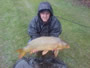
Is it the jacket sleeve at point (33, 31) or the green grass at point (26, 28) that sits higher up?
the jacket sleeve at point (33, 31)

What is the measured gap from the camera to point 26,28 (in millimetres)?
4152

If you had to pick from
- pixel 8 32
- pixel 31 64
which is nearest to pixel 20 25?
pixel 8 32

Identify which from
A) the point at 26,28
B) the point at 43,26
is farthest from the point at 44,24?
the point at 26,28

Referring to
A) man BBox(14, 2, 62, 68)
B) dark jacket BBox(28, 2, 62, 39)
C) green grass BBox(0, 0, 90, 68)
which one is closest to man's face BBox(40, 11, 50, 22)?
man BBox(14, 2, 62, 68)

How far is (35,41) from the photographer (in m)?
2.30

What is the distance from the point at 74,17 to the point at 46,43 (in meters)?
2.79

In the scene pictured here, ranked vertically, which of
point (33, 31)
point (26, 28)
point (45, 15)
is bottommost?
point (26, 28)

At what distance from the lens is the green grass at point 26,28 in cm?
323

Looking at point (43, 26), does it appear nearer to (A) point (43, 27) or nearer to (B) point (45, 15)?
(A) point (43, 27)

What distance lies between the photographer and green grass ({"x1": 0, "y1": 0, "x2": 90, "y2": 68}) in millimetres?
3230

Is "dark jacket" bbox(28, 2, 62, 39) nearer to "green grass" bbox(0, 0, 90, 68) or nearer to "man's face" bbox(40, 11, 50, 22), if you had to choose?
"man's face" bbox(40, 11, 50, 22)

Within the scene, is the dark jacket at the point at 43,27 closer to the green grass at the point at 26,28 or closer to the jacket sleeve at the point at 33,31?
the jacket sleeve at the point at 33,31

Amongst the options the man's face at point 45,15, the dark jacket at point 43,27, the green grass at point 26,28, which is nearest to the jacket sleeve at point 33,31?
the dark jacket at point 43,27

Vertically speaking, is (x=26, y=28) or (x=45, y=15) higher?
(x=45, y=15)
